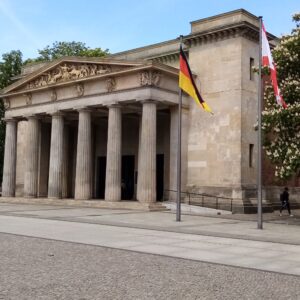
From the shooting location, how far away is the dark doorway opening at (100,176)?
146 ft

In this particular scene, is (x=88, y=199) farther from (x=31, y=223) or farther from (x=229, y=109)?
(x=31, y=223)

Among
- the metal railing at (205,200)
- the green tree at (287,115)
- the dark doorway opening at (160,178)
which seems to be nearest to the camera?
the green tree at (287,115)

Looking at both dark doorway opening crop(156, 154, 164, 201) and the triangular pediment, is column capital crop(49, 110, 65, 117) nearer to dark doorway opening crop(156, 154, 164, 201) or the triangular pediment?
the triangular pediment

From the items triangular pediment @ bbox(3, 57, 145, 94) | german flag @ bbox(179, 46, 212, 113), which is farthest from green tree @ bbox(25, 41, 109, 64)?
german flag @ bbox(179, 46, 212, 113)

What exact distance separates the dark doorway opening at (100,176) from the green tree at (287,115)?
22.9 m

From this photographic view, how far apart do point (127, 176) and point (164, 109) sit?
816cm

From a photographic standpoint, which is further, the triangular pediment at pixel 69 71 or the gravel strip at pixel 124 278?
the triangular pediment at pixel 69 71

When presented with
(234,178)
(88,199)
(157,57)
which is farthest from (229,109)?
(88,199)

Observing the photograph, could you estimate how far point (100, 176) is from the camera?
148 feet

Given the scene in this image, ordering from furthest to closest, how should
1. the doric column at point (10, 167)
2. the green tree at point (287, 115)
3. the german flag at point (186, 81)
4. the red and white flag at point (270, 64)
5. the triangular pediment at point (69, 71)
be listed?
the doric column at point (10, 167) < the triangular pediment at point (69, 71) < the german flag at point (186, 81) < the green tree at point (287, 115) < the red and white flag at point (270, 64)

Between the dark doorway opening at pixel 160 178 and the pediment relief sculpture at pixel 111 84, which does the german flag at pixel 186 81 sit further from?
the dark doorway opening at pixel 160 178

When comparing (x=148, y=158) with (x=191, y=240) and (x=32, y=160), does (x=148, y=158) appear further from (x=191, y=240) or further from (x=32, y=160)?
(x=191, y=240)

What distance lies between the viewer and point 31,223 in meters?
20.7

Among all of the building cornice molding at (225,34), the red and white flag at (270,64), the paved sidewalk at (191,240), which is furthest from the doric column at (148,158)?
the red and white flag at (270,64)
